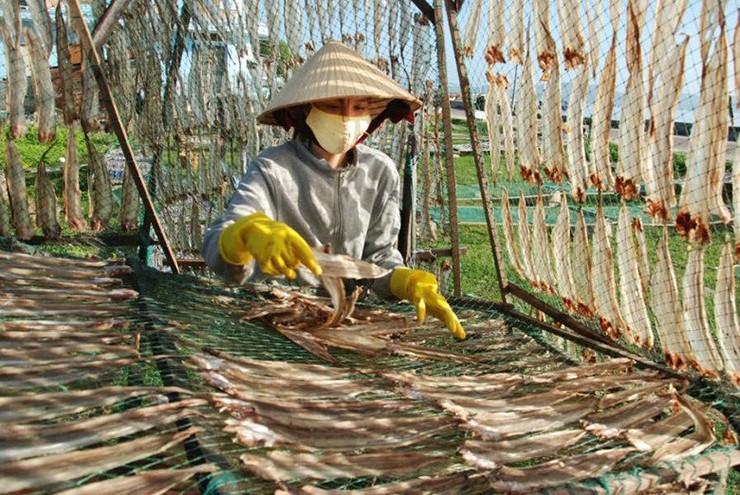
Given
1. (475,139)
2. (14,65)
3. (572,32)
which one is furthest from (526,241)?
(14,65)

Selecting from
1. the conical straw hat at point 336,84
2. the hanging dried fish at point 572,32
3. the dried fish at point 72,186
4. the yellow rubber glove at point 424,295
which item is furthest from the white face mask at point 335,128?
the dried fish at point 72,186

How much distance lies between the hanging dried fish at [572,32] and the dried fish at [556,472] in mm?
1875

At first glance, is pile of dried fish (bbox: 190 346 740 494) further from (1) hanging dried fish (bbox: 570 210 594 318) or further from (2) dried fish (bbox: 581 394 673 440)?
(1) hanging dried fish (bbox: 570 210 594 318)

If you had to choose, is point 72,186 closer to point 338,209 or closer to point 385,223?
point 338,209

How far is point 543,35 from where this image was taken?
3.15 meters

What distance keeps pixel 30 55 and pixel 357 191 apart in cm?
209

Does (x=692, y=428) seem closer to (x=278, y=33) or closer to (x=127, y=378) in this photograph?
(x=127, y=378)

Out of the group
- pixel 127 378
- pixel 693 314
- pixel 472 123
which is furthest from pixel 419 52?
pixel 127 378

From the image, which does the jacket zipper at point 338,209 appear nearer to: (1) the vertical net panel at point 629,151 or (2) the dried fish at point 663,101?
(1) the vertical net panel at point 629,151

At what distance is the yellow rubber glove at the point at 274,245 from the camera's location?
91.1 inches

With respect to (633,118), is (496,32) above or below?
above

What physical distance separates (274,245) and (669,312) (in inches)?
66.0

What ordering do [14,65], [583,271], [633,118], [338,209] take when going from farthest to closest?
[14,65], [338,209], [583,271], [633,118]

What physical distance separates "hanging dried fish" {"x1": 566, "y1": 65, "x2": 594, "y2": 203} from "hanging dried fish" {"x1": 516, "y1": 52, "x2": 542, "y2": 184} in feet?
0.87
